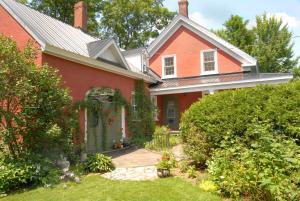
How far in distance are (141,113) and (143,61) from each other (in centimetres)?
378

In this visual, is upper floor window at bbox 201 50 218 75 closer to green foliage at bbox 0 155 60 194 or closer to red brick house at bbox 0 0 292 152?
red brick house at bbox 0 0 292 152

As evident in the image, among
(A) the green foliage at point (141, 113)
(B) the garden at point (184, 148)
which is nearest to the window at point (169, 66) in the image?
(A) the green foliage at point (141, 113)

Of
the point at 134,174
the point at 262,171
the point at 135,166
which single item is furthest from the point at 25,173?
the point at 262,171

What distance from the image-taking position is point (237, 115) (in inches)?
343

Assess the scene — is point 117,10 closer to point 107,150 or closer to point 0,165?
point 107,150

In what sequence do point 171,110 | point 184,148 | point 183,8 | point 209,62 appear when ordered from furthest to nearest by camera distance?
point 183,8 < point 171,110 < point 209,62 < point 184,148

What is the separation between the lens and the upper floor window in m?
21.1

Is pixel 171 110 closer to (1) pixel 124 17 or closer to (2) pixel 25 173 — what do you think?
(2) pixel 25 173

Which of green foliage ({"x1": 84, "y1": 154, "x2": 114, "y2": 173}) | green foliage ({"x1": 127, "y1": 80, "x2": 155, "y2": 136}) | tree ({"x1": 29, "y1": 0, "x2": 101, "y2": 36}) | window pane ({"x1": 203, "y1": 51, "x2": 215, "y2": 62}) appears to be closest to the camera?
green foliage ({"x1": 84, "y1": 154, "x2": 114, "y2": 173})

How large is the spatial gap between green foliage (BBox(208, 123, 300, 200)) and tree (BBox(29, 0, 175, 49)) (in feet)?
97.3

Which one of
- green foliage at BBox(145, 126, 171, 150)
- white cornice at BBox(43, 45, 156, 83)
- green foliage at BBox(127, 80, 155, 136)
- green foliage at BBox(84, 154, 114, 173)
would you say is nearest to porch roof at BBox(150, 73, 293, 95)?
green foliage at BBox(127, 80, 155, 136)

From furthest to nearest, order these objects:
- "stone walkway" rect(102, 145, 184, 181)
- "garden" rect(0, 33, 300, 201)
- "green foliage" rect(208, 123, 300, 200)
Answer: "stone walkway" rect(102, 145, 184, 181) → "garden" rect(0, 33, 300, 201) → "green foliage" rect(208, 123, 300, 200)

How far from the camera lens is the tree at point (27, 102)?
896 cm

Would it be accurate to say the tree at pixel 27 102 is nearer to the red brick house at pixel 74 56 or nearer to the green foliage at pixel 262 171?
the red brick house at pixel 74 56
